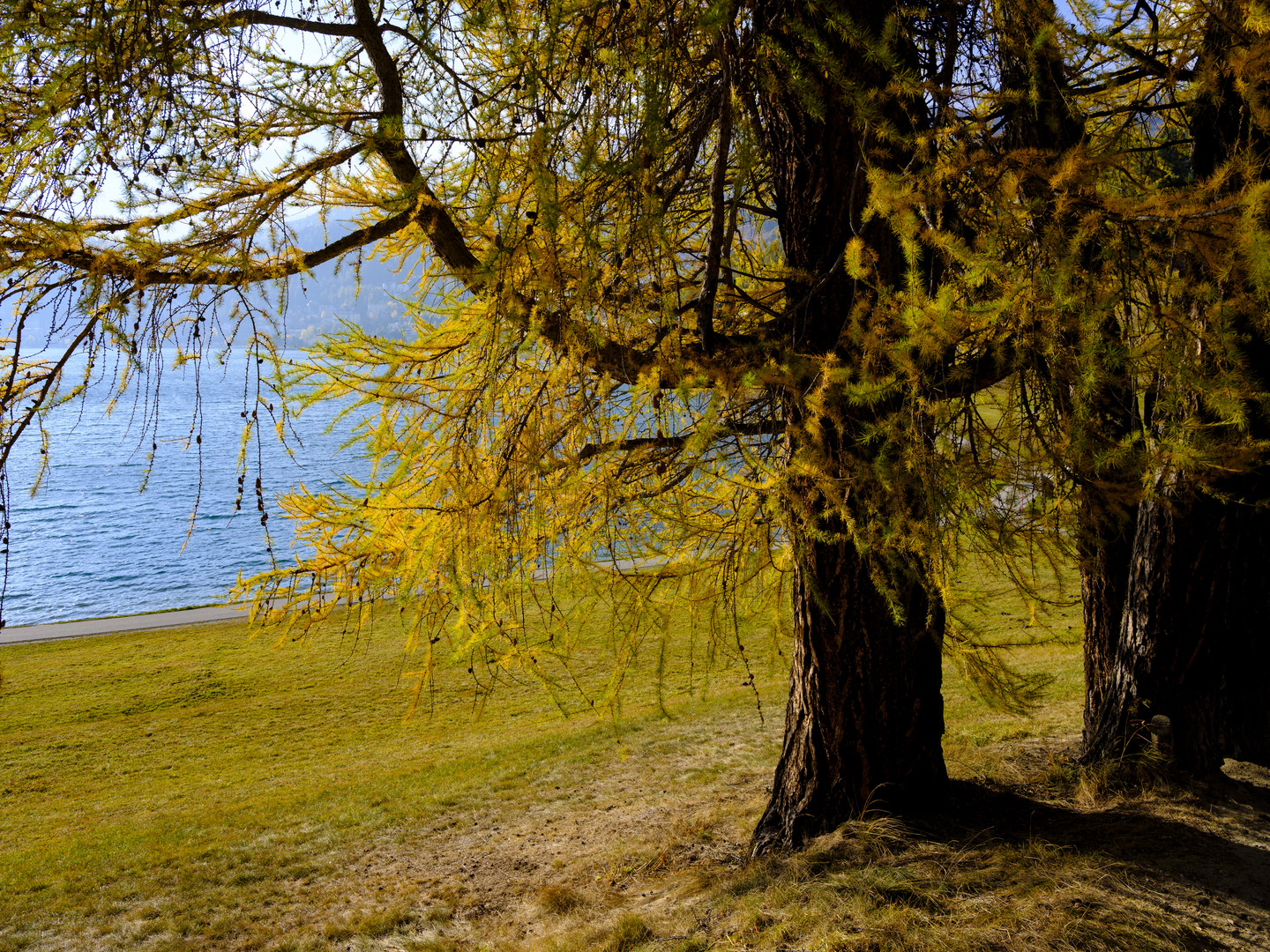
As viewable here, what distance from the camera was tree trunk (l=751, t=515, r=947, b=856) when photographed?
12.7 feet

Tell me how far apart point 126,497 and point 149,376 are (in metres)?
68.2

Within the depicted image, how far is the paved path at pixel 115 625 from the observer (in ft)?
77.5

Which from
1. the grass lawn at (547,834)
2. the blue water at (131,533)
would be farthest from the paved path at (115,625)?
the grass lawn at (547,834)

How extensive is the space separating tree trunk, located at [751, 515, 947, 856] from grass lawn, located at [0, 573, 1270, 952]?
217 mm

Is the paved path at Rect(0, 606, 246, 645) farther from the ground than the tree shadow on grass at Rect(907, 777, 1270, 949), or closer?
closer

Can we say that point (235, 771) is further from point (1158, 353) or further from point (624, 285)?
point (1158, 353)

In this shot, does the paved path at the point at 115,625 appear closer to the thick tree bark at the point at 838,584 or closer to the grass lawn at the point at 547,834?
the grass lawn at the point at 547,834

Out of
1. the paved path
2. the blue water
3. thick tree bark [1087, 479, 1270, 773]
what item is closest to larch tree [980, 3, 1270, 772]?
thick tree bark [1087, 479, 1270, 773]

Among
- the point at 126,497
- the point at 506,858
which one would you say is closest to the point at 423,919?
the point at 506,858

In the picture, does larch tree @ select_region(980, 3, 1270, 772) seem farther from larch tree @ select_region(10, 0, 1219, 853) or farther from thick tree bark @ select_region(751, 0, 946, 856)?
thick tree bark @ select_region(751, 0, 946, 856)

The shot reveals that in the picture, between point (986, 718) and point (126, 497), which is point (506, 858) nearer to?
Answer: point (986, 718)

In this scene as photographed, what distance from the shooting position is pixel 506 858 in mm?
6133

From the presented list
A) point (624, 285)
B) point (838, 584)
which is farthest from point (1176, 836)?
point (624, 285)

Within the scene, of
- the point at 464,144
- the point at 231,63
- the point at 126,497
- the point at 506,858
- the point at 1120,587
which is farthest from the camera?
the point at 126,497
